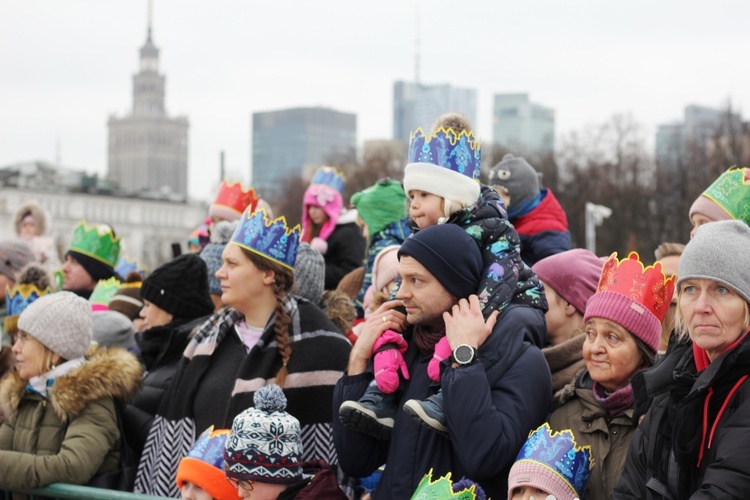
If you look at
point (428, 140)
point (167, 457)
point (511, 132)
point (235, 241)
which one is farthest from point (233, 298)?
point (511, 132)

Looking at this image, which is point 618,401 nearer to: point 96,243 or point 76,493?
point 76,493

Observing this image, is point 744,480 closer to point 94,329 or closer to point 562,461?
point 562,461

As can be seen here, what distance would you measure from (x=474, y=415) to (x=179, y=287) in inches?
133

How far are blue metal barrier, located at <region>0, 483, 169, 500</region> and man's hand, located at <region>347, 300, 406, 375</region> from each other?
4.36 feet

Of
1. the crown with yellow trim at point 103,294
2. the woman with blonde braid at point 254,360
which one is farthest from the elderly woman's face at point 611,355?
the crown with yellow trim at point 103,294

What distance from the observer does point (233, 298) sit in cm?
646

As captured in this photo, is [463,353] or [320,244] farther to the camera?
[320,244]

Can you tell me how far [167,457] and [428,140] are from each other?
2.23m

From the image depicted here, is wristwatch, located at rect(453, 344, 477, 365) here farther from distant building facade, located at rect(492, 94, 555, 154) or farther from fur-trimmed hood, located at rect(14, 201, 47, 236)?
distant building facade, located at rect(492, 94, 555, 154)

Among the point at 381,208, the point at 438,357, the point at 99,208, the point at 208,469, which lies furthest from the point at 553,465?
the point at 99,208

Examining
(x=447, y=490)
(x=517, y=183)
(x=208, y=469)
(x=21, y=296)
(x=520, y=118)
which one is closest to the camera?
(x=447, y=490)

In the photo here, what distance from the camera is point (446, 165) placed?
5641mm

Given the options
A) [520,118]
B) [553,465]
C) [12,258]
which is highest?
[520,118]

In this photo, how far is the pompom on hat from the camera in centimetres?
508
